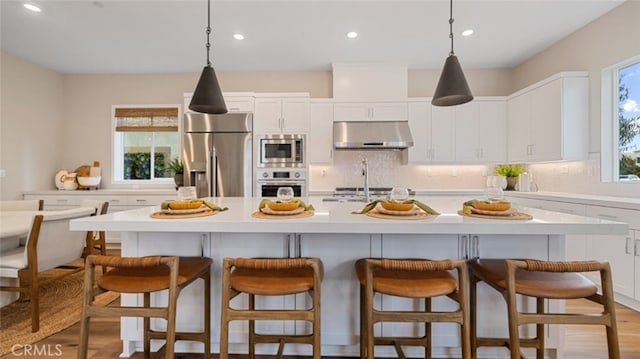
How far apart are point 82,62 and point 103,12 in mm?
1881

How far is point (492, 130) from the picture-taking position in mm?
4391

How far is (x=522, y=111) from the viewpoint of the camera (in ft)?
13.3

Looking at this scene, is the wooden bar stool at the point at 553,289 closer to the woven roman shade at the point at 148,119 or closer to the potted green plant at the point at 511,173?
the potted green plant at the point at 511,173

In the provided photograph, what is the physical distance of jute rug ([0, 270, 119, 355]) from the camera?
6.91 ft

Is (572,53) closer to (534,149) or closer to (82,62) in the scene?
(534,149)

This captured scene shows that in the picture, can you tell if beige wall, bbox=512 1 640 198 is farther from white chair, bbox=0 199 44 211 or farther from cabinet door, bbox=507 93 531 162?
white chair, bbox=0 199 44 211

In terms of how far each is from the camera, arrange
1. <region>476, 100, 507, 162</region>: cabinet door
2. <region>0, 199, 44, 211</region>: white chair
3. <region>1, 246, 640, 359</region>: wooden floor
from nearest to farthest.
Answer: <region>1, 246, 640, 359</region>: wooden floor < <region>0, 199, 44, 211</region>: white chair < <region>476, 100, 507, 162</region>: cabinet door

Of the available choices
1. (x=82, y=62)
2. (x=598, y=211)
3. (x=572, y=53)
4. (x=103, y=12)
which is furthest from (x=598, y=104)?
(x=82, y=62)

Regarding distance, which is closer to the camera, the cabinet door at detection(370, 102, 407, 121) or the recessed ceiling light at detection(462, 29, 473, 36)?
the recessed ceiling light at detection(462, 29, 473, 36)

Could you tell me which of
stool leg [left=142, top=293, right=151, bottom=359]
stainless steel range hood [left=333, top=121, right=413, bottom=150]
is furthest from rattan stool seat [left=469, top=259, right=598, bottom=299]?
stainless steel range hood [left=333, top=121, right=413, bottom=150]

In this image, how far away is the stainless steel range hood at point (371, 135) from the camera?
13.7 feet

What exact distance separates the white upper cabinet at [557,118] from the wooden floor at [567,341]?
1.86 metres

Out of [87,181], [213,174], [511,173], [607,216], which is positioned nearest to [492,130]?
[511,173]
